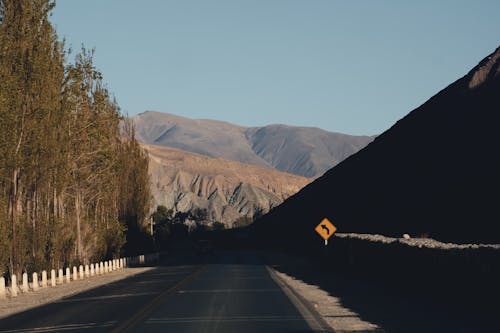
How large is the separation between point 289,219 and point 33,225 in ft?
260

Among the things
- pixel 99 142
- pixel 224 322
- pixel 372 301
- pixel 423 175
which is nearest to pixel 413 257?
pixel 372 301

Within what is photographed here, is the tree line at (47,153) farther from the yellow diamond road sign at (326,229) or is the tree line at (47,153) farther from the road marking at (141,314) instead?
the yellow diamond road sign at (326,229)

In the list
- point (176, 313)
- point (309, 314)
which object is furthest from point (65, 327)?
point (309, 314)

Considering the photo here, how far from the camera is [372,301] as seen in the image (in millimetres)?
25359

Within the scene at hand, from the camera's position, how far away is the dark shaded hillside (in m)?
58.8

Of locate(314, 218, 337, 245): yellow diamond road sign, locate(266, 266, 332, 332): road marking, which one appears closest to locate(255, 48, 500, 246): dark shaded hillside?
locate(314, 218, 337, 245): yellow diamond road sign

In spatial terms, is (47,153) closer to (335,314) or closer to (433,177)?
(335,314)

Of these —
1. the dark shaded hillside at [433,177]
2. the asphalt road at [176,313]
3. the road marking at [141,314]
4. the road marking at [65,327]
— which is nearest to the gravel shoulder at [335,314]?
the asphalt road at [176,313]

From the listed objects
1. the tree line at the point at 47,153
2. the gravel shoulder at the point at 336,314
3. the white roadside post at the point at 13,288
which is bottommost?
the gravel shoulder at the point at 336,314

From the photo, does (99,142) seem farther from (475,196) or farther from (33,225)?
(475,196)

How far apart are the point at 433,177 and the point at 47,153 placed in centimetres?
3907

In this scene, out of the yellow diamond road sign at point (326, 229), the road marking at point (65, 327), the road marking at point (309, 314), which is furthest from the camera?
the yellow diamond road sign at point (326, 229)

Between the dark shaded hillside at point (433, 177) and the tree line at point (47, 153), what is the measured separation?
842 inches

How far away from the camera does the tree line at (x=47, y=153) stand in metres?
37.8
